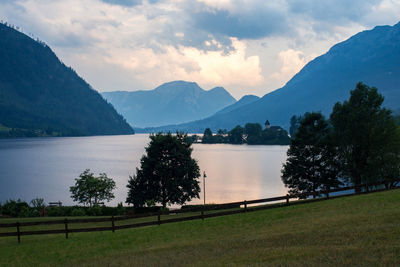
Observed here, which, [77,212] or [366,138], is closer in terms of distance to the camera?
[77,212]

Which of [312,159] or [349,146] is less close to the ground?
[349,146]

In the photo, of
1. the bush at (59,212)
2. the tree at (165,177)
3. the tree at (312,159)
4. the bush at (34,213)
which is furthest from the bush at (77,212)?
the tree at (312,159)

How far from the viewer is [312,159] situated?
50.3 meters

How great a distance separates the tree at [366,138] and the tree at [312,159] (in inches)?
67.5

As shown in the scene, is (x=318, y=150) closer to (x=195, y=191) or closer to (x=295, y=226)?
(x=195, y=191)

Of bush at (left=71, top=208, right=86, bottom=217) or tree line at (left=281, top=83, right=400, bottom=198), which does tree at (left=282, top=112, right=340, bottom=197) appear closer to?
tree line at (left=281, top=83, right=400, bottom=198)

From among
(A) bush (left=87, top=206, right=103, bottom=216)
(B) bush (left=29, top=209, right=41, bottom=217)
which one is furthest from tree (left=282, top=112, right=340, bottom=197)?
(B) bush (left=29, top=209, right=41, bottom=217)

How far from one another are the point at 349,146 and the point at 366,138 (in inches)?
108

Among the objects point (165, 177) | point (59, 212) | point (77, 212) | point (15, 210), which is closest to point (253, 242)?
point (77, 212)

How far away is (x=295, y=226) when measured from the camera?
818 inches

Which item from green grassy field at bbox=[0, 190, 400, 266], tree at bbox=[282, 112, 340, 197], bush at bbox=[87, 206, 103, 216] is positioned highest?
tree at bbox=[282, 112, 340, 197]

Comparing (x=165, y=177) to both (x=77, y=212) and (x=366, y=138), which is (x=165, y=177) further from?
(x=366, y=138)

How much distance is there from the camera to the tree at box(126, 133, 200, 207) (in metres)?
54.2

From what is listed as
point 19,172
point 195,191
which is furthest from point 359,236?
point 19,172
